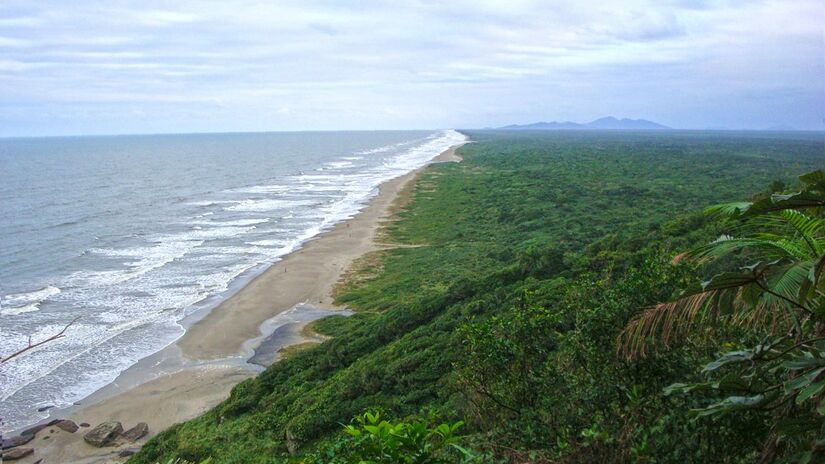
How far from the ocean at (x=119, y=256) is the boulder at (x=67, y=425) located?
1.10 metres

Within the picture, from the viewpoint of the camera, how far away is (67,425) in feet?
56.0

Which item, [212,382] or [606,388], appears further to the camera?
[212,382]

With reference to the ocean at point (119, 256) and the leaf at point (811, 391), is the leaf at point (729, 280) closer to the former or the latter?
the leaf at point (811, 391)

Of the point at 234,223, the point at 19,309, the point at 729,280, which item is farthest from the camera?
the point at 234,223

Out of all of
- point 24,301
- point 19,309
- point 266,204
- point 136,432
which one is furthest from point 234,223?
point 136,432

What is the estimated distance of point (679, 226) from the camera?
22.9 m

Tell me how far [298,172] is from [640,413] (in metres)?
94.6

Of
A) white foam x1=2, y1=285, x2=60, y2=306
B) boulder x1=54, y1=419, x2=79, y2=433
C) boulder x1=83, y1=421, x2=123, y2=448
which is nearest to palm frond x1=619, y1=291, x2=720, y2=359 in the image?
boulder x1=83, y1=421, x2=123, y2=448

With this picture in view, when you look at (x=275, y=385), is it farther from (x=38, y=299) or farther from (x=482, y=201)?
(x=482, y=201)

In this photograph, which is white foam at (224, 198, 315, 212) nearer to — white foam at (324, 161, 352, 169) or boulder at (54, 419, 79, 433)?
boulder at (54, 419, 79, 433)

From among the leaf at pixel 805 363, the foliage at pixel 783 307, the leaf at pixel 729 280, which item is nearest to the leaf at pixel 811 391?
the foliage at pixel 783 307

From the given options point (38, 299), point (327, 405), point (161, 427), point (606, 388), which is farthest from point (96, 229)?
point (606, 388)

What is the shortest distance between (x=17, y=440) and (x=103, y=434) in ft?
7.55

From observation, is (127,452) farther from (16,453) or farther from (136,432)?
(16,453)
